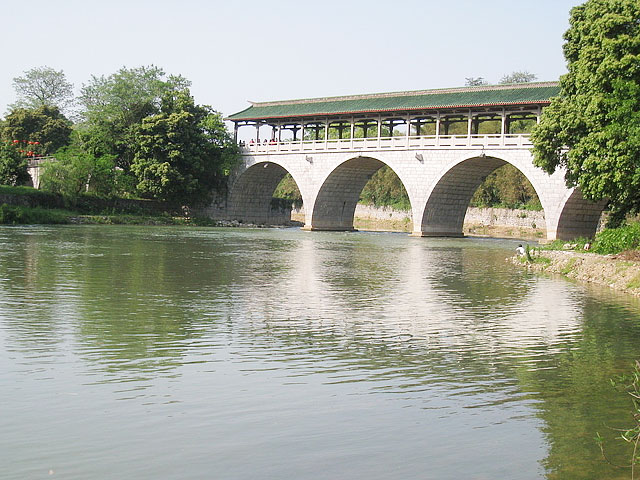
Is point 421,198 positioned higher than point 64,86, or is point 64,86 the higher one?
point 64,86

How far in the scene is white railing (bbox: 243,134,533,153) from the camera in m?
40.8

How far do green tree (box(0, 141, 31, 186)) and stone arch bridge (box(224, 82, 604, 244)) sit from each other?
14.3 meters

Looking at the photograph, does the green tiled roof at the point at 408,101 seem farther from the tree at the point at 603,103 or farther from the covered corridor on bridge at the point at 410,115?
the tree at the point at 603,103

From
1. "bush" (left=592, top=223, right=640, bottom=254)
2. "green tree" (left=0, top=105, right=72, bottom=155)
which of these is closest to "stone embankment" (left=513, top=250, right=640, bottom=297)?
"bush" (left=592, top=223, right=640, bottom=254)

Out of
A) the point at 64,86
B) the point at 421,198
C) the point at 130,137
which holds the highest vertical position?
the point at 64,86

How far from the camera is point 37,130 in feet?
219

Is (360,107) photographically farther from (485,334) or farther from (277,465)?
(277,465)

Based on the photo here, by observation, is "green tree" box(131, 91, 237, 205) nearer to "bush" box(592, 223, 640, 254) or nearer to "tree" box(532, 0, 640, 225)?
"tree" box(532, 0, 640, 225)

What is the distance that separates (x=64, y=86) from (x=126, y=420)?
82.4m

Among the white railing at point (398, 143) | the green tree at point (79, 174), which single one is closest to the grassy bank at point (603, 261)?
the white railing at point (398, 143)

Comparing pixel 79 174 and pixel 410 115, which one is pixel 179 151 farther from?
pixel 410 115

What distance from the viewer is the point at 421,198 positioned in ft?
148

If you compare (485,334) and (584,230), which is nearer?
(485,334)

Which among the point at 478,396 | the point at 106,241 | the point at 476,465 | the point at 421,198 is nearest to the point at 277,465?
the point at 476,465
